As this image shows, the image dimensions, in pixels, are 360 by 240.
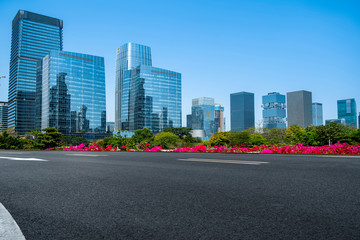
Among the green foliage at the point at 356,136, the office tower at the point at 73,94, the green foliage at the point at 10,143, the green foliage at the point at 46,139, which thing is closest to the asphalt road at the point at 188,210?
the green foliage at the point at 46,139

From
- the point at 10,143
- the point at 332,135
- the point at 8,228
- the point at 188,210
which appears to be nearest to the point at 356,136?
the point at 332,135

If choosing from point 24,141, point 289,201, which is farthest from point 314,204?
point 24,141

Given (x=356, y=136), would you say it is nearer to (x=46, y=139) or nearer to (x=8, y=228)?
(x=46, y=139)

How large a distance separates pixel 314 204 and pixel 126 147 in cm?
2298

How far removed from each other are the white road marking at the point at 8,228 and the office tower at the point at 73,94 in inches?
6513

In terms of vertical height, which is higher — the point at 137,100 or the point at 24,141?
the point at 137,100

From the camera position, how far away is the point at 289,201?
3.46m

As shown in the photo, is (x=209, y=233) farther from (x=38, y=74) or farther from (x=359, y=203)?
(x=38, y=74)

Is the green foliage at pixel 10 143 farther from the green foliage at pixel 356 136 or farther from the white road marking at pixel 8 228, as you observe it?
the green foliage at pixel 356 136

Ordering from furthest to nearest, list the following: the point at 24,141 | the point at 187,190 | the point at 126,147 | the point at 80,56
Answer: the point at 80,56
the point at 24,141
the point at 126,147
the point at 187,190

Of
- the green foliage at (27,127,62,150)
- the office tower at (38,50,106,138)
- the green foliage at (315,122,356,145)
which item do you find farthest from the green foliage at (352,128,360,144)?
the office tower at (38,50,106,138)

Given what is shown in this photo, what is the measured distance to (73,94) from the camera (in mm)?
166125

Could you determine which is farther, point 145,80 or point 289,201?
point 145,80

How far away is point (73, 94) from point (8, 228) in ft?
575
